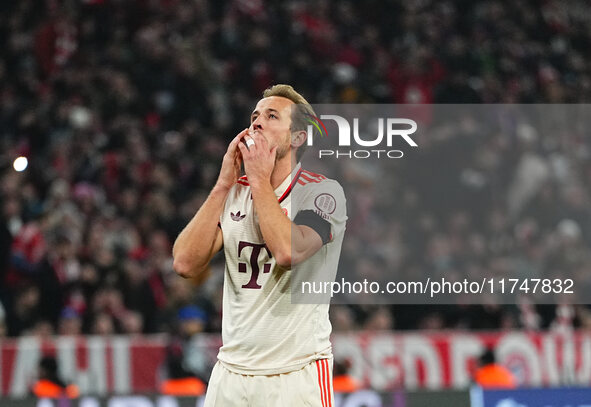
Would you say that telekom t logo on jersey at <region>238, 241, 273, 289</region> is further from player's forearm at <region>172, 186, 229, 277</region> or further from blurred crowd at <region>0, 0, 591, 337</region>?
blurred crowd at <region>0, 0, 591, 337</region>

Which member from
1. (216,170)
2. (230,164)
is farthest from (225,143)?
(230,164)

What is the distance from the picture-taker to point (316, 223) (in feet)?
12.9

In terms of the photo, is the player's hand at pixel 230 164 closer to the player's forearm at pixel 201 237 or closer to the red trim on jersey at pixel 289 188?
the player's forearm at pixel 201 237

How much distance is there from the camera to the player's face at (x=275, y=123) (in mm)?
4074

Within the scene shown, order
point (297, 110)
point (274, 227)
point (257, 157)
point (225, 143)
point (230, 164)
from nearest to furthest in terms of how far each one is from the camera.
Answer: point (274, 227) → point (257, 157) → point (230, 164) → point (297, 110) → point (225, 143)

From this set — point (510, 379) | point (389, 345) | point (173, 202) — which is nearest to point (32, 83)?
point (173, 202)

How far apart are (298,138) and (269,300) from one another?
2.23 feet

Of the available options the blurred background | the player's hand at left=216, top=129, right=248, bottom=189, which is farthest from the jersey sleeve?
the blurred background

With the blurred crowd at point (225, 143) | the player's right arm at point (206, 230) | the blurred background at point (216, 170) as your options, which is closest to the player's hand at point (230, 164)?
the player's right arm at point (206, 230)

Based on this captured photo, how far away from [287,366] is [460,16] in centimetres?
1331

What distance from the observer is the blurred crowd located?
9.14 meters

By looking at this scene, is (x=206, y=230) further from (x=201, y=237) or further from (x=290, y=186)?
(x=290, y=186)

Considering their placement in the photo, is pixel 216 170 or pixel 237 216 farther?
pixel 216 170

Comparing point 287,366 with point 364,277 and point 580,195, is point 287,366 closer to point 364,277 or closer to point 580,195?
point 364,277
